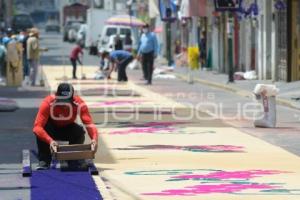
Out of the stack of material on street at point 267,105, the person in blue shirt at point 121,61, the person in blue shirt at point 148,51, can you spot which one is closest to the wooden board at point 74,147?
the stack of material on street at point 267,105

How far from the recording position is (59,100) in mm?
14688

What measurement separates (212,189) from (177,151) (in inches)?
164

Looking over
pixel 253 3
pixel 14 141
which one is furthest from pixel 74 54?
pixel 14 141

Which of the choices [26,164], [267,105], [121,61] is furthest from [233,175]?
[121,61]

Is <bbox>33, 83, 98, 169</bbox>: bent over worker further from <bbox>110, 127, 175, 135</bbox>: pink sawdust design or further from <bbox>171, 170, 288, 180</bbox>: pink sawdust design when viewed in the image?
<bbox>110, 127, 175, 135</bbox>: pink sawdust design

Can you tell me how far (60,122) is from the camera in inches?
580

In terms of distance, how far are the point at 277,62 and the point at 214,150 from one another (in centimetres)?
2185

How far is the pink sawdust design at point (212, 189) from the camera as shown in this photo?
12.6m

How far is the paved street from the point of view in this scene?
12.9 m

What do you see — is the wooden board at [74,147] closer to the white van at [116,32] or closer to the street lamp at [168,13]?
the street lamp at [168,13]

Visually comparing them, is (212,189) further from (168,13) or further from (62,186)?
(168,13)

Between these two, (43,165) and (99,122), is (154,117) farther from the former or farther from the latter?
(43,165)

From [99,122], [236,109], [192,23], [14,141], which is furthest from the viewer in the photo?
[192,23]

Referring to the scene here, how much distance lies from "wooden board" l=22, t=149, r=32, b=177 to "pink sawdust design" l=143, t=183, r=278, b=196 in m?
2.16
